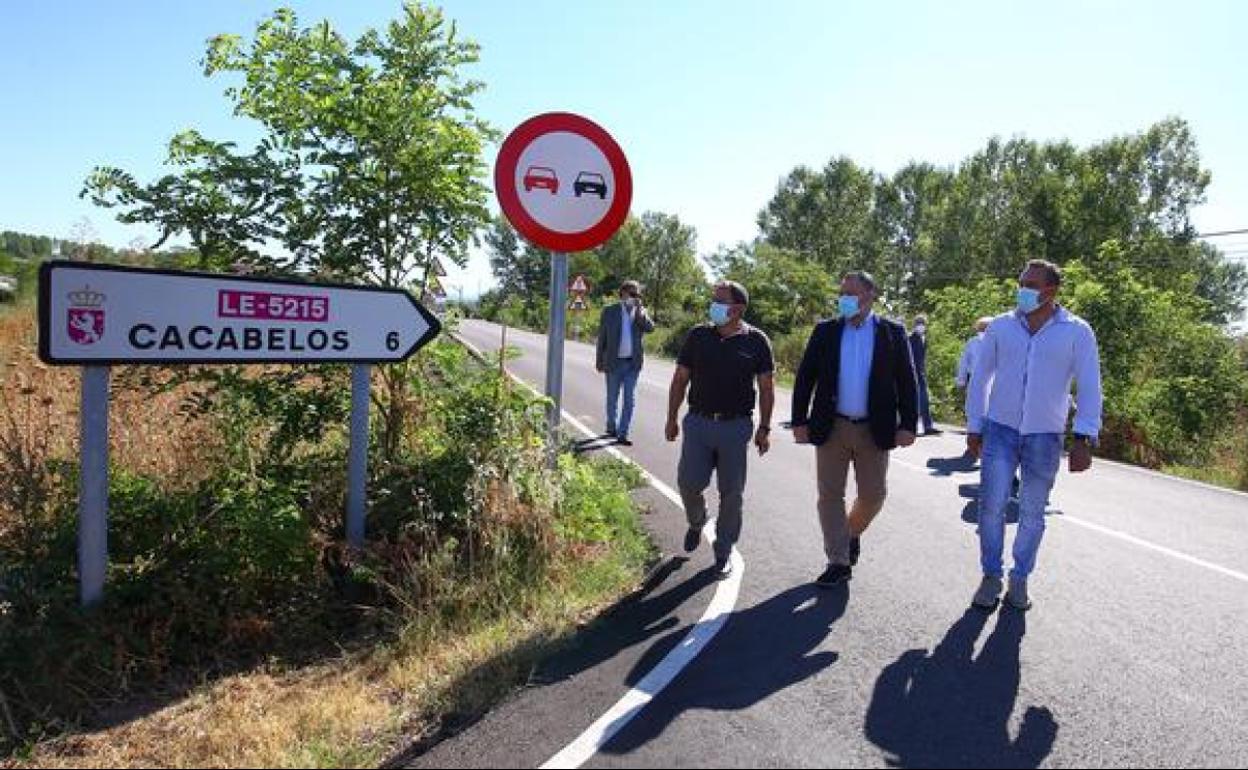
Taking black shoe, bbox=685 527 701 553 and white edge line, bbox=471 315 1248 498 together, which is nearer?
black shoe, bbox=685 527 701 553

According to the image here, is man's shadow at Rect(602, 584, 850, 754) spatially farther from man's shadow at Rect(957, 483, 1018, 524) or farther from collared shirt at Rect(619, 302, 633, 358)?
collared shirt at Rect(619, 302, 633, 358)

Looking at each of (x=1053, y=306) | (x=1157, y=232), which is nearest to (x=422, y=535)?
(x=1053, y=306)

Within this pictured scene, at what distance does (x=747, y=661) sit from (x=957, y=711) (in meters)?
0.93

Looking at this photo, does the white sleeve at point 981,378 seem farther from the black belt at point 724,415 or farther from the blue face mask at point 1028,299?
the black belt at point 724,415

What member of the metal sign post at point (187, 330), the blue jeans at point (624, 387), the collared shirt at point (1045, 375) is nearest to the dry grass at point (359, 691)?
the metal sign post at point (187, 330)

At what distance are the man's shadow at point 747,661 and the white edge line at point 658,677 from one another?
3cm

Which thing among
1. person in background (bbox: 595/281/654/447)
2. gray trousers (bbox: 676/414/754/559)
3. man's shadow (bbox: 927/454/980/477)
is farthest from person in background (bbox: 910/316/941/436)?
gray trousers (bbox: 676/414/754/559)

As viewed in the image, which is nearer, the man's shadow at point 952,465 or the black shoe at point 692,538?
the black shoe at point 692,538

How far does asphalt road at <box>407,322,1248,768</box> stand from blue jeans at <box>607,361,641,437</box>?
3717mm

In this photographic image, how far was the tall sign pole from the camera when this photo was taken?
5188 millimetres

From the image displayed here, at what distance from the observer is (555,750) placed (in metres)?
3.14

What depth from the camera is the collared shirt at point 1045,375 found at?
472 cm

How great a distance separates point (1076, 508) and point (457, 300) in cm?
592

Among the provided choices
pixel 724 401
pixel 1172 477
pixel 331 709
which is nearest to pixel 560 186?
pixel 724 401
